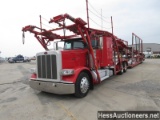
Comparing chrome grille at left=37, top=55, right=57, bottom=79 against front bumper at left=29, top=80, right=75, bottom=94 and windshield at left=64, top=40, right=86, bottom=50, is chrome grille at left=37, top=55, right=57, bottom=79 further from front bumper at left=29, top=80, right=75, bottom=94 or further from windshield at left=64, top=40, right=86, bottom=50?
windshield at left=64, top=40, right=86, bottom=50

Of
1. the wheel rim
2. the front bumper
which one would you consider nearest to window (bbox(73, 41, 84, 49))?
the wheel rim

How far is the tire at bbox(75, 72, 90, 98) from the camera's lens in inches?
223

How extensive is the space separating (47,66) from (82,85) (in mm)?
1472

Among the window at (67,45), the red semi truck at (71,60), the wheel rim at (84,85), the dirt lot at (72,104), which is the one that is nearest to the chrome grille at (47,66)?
the red semi truck at (71,60)

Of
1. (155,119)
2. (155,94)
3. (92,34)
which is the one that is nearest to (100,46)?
(92,34)

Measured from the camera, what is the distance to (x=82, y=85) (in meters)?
5.91

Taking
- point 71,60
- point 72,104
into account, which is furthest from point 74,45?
point 72,104

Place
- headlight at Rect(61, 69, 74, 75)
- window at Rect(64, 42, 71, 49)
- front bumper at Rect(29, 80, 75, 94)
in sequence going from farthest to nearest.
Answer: window at Rect(64, 42, 71, 49)
headlight at Rect(61, 69, 74, 75)
front bumper at Rect(29, 80, 75, 94)

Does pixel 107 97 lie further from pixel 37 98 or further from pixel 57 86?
pixel 37 98

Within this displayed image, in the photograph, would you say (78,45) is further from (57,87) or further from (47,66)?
(57,87)

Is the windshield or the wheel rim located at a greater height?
the windshield

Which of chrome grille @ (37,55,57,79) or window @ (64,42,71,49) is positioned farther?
window @ (64,42,71,49)

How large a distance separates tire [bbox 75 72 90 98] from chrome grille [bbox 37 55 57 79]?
867 millimetres

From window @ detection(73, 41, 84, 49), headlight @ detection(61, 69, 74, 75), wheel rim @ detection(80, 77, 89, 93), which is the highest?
window @ detection(73, 41, 84, 49)
